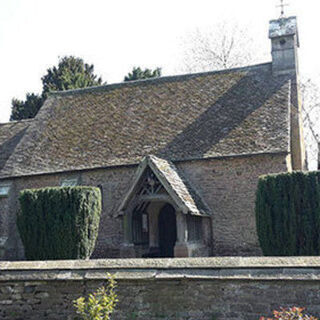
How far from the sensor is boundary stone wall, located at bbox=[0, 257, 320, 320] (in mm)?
7051

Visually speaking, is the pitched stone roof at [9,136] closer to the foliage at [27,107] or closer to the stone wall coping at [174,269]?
the foliage at [27,107]

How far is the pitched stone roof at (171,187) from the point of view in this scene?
51.9 ft

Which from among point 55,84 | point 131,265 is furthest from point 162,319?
point 55,84

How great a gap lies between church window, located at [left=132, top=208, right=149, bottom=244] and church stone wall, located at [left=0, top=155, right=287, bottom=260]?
92 centimetres

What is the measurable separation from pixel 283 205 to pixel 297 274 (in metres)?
7.23

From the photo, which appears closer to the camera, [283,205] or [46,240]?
[283,205]

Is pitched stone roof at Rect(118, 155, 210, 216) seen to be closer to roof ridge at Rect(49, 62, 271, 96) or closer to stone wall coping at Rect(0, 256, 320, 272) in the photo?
roof ridge at Rect(49, 62, 271, 96)

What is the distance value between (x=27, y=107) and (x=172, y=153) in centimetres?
2398

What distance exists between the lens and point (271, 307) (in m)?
7.10

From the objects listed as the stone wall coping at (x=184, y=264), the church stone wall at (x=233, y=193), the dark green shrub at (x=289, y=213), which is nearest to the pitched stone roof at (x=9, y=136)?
the church stone wall at (x=233, y=193)

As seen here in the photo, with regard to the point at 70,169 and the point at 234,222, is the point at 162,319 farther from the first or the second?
the point at 70,169

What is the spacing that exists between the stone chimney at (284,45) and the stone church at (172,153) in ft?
0.15

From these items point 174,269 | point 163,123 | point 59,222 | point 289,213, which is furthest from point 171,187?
point 174,269

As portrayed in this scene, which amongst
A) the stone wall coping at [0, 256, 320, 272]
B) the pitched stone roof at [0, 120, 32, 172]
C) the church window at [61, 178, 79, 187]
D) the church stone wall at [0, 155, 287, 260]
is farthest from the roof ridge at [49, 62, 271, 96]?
the stone wall coping at [0, 256, 320, 272]
